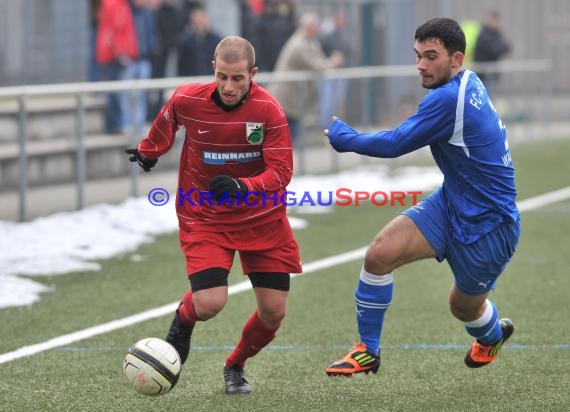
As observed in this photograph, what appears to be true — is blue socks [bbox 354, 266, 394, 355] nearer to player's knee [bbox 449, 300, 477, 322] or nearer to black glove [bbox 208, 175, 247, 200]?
player's knee [bbox 449, 300, 477, 322]

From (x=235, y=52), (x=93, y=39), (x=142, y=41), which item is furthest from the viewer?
(x=142, y=41)

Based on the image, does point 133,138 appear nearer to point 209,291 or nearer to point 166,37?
point 166,37

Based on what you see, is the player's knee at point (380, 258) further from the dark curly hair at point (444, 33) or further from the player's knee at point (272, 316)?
the dark curly hair at point (444, 33)

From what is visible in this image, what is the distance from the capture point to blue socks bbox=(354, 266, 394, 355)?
275 inches

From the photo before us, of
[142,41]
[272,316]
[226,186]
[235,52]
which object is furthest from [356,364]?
[142,41]

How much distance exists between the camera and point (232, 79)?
670 centimetres

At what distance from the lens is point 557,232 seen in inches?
525

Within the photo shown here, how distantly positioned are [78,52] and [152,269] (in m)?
7.48

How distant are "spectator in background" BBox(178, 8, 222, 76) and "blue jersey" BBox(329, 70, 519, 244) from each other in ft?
37.1

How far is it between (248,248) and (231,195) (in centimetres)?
35

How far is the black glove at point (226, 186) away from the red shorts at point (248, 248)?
0.41m

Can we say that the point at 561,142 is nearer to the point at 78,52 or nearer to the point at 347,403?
the point at 78,52

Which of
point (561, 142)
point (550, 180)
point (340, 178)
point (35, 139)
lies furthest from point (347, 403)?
point (561, 142)

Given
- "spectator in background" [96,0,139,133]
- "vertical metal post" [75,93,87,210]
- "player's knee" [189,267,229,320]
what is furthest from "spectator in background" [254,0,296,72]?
"player's knee" [189,267,229,320]
